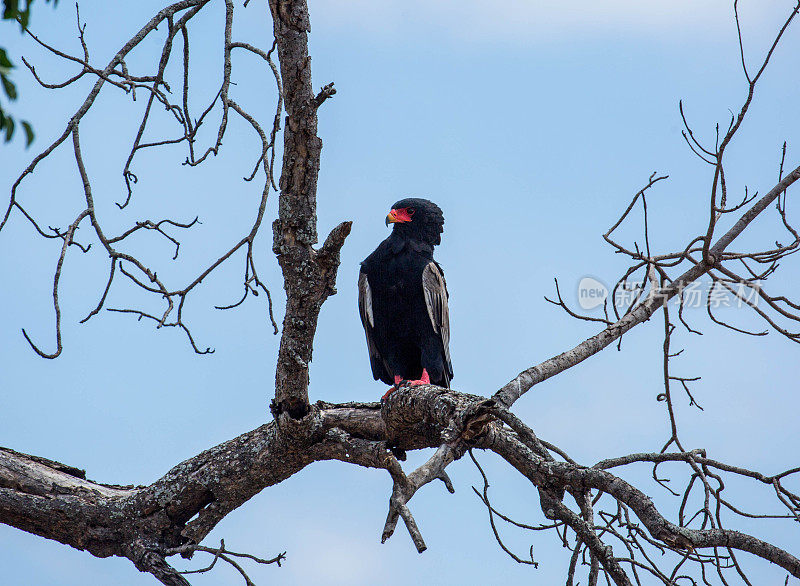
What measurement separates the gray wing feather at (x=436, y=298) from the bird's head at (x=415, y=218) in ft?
0.89

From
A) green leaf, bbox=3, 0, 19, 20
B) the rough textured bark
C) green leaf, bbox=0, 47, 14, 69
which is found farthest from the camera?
the rough textured bark

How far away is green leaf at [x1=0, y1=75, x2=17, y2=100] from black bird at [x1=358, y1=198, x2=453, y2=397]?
368 centimetres

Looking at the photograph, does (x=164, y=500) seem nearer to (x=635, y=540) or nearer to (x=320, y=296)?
(x=320, y=296)

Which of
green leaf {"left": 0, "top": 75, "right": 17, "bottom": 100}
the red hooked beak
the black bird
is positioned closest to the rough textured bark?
green leaf {"left": 0, "top": 75, "right": 17, "bottom": 100}

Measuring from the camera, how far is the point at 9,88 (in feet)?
5.41

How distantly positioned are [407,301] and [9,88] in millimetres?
3743

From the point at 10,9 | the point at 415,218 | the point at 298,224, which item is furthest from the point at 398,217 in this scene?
the point at 10,9

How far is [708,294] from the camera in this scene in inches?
147

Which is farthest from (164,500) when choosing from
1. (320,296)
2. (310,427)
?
(320,296)

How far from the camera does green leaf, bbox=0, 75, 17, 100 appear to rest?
64.7 inches

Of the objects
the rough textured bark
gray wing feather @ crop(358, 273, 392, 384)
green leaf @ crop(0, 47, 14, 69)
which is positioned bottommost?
green leaf @ crop(0, 47, 14, 69)

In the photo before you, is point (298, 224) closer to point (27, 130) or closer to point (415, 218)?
point (27, 130)

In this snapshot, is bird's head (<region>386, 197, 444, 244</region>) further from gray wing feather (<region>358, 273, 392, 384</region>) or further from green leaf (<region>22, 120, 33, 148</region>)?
green leaf (<region>22, 120, 33, 148</region>)

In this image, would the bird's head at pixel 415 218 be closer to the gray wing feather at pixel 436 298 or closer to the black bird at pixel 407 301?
the black bird at pixel 407 301
